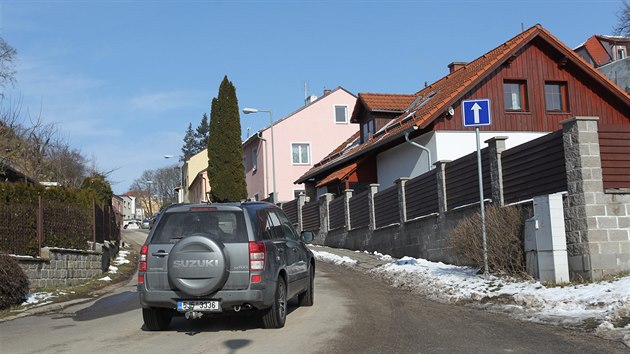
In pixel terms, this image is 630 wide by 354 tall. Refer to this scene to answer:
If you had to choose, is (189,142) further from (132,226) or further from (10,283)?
(10,283)

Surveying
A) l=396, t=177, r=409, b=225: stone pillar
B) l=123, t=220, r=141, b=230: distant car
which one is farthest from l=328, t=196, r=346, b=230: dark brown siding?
l=123, t=220, r=141, b=230: distant car

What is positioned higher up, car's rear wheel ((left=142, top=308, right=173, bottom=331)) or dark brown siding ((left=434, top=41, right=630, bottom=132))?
dark brown siding ((left=434, top=41, right=630, bottom=132))

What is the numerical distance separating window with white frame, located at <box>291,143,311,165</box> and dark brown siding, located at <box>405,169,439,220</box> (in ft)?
89.6

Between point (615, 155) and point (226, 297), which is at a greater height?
point (615, 155)

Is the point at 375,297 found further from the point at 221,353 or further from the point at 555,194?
the point at 221,353

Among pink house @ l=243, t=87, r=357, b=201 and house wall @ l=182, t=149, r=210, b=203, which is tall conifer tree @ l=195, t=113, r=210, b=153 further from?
pink house @ l=243, t=87, r=357, b=201

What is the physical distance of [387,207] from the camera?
2105 cm

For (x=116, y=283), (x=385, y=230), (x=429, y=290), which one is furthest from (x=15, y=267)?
(x=385, y=230)

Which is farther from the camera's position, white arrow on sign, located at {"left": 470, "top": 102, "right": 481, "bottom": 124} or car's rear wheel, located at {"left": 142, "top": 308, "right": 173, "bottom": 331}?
white arrow on sign, located at {"left": 470, "top": 102, "right": 481, "bottom": 124}

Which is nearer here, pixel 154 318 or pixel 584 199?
pixel 154 318

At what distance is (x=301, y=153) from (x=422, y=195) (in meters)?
28.7

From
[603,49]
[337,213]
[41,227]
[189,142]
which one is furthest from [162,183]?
[41,227]

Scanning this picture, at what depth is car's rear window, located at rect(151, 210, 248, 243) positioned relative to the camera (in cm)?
835

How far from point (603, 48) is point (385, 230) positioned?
4702 cm
